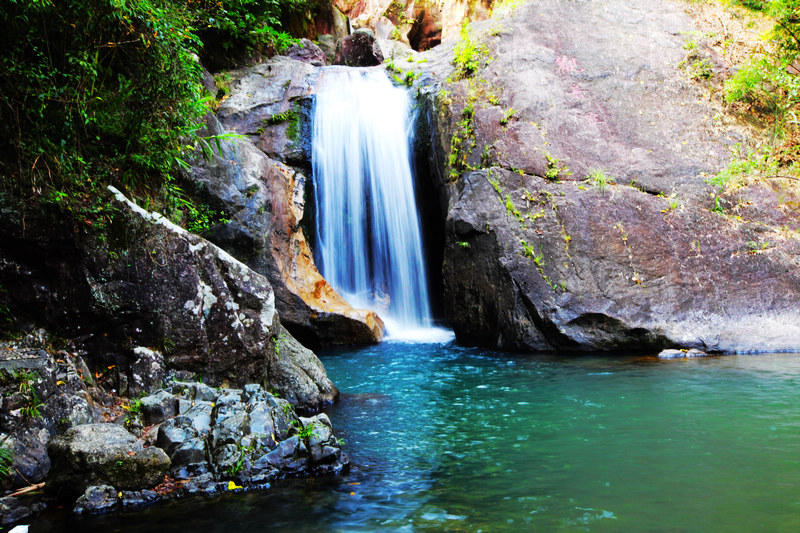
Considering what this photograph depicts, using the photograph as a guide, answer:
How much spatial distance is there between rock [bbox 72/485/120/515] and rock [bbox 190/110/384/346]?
6.59 meters

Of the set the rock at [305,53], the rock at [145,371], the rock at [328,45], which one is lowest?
the rock at [145,371]

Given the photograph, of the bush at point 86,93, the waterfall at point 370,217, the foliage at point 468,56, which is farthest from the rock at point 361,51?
the bush at point 86,93

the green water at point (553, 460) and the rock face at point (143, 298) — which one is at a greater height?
the rock face at point (143, 298)

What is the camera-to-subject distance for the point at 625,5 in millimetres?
13148

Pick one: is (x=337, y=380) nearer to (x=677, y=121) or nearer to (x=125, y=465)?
(x=125, y=465)

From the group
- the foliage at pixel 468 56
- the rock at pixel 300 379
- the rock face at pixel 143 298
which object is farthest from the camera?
the foliage at pixel 468 56

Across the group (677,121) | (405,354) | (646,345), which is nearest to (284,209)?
(405,354)

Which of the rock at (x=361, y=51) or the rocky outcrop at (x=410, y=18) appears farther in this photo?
the rocky outcrop at (x=410, y=18)

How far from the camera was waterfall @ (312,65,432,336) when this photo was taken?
1238cm

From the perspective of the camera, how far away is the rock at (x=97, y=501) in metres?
3.13

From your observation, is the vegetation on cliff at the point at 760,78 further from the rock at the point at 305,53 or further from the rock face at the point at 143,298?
the rock at the point at 305,53

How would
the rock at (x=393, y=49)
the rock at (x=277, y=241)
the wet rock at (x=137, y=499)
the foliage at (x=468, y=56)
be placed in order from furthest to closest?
the rock at (x=393, y=49)
the foliage at (x=468, y=56)
the rock at (x=277, y=241)
the wet rock at (x=137, y=499)

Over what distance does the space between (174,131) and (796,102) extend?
12.1m

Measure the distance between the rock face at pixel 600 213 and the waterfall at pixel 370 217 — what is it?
5.04 ft
